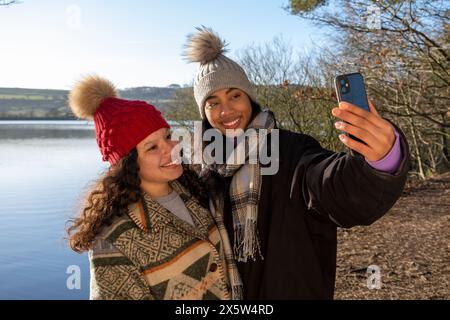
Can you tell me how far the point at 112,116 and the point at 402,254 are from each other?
206 inches

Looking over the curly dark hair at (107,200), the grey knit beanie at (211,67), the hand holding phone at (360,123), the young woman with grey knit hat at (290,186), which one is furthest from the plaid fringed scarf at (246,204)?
the hand holding phone at (360,123)

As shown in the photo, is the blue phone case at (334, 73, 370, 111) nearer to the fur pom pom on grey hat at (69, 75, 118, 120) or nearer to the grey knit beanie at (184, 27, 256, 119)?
the grey knit beanie at (184, 27, 256, 119)

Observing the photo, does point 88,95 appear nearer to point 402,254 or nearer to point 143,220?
point 143,220

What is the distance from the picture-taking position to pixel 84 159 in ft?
81.0

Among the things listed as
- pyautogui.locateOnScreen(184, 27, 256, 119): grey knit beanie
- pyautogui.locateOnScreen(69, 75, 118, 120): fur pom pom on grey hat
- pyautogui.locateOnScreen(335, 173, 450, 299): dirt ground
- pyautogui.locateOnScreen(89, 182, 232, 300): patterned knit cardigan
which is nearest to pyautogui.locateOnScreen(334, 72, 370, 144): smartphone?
pyautogui.locateOnScreen(89, 182, 232, 300): patterned knit cardigan

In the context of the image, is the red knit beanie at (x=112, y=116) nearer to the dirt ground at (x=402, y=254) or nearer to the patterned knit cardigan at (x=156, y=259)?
the patterned knit cardigan at (x=156, y=259)

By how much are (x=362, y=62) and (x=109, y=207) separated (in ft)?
A: 22.5

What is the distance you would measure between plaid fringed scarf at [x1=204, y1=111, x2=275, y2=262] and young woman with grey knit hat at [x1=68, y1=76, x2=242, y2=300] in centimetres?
7

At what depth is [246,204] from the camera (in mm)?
1873

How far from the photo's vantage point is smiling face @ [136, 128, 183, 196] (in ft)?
6.45

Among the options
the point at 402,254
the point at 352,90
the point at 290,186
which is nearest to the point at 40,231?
the point at 402,254

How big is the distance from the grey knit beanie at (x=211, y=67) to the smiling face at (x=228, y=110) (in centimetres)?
3
